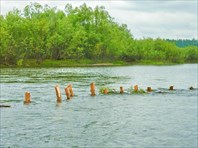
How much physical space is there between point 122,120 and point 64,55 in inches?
5564

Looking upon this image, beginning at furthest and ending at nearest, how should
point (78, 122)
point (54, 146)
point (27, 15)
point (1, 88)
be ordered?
point (27, 15), point (1, 88), point (78, 122), point (54, 146)

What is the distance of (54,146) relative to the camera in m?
28.2

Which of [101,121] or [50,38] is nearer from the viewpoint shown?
[101,121]

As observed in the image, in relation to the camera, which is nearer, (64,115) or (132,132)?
Result: (132,132)

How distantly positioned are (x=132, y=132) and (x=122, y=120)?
5.47 metres

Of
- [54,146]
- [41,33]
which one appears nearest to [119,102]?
[54,146]

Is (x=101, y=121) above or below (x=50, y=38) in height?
below

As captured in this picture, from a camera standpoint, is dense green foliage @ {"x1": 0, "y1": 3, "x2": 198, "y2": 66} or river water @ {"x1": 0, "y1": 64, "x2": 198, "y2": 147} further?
dense green foliage @ {"x1": 0, "y1": 3, "x2": 198, "y2": 66}

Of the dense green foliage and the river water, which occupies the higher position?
the dense green foliage

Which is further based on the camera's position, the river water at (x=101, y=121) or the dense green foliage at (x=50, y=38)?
the dense green foliage at (x=50, y=38)

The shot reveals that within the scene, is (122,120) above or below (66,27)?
below

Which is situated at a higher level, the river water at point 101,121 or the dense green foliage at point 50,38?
the dense green foliage at point 50,38

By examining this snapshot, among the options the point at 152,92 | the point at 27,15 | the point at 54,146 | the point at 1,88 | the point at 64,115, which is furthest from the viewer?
the point at 27,15

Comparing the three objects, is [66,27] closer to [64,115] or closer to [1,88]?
[1,88]
